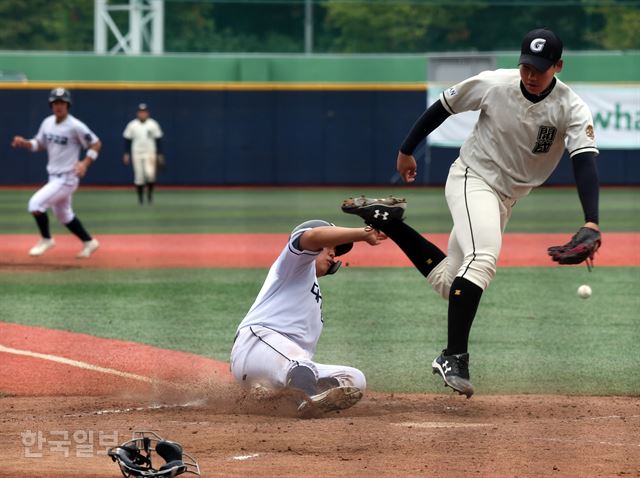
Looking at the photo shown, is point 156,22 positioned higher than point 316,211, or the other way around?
point 156,22

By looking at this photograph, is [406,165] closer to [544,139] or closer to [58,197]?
[544,139]

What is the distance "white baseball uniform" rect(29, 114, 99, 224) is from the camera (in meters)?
13.5

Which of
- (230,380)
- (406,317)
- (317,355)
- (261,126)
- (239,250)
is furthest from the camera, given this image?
(261,126)

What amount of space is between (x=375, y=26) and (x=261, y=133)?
6834mm

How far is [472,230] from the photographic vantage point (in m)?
6.02

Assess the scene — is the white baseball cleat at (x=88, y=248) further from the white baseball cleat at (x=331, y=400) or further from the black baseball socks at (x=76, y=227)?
the white baseball cleat at (x=331, y=400)

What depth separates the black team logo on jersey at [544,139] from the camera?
6047 millimetres

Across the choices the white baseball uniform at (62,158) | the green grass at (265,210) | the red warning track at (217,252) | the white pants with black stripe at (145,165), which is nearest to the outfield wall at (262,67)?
the green grass at (265,210)

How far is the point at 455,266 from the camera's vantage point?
20.6 feet

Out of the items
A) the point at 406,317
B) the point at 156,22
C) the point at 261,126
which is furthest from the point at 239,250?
the point at 156,22

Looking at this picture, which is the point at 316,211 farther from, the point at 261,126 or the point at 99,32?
the point at 99,32

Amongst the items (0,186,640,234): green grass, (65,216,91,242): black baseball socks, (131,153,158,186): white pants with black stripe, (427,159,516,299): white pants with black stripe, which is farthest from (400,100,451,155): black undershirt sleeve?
(131,153,158,186): white pants with black stripe

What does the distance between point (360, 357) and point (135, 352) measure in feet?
4.90

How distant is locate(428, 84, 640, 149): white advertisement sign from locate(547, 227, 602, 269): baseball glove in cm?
2250
